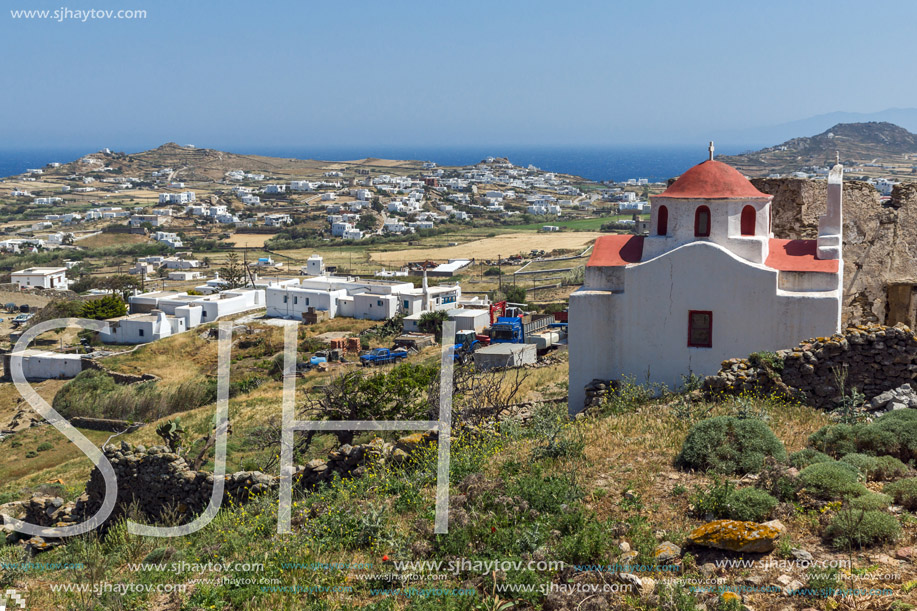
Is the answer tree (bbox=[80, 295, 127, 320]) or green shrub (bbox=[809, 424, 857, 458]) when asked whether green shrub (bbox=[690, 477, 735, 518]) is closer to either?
green shrub (bbox=[809, 424, 857, 458])

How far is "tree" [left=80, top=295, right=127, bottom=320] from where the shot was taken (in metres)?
47.0

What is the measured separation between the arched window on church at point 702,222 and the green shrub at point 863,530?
27.3 feet

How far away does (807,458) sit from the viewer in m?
7.28

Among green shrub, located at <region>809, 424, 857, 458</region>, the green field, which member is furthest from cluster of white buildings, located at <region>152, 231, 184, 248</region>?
green shrub, located at <region>809, 424, 857, 458</region>

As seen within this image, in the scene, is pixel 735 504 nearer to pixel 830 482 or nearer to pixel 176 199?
pixel 830 482

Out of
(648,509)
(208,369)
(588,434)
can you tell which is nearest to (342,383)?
(588,434)

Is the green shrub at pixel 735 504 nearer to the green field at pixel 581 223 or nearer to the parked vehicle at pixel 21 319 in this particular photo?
the parked vehicle at pixel 21 319

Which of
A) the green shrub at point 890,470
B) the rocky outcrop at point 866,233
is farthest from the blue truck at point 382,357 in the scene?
the green shrub at point 890,470

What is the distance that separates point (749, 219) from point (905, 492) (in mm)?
7978

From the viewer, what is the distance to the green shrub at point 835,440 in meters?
7.58

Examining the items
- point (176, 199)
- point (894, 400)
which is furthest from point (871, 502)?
point (176, 199)

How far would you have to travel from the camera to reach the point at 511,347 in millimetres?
28312

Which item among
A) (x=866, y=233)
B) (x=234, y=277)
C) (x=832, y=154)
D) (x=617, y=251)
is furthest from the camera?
(x=832, y=154)

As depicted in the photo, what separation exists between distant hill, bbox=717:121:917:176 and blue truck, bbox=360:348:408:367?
121485 mm
